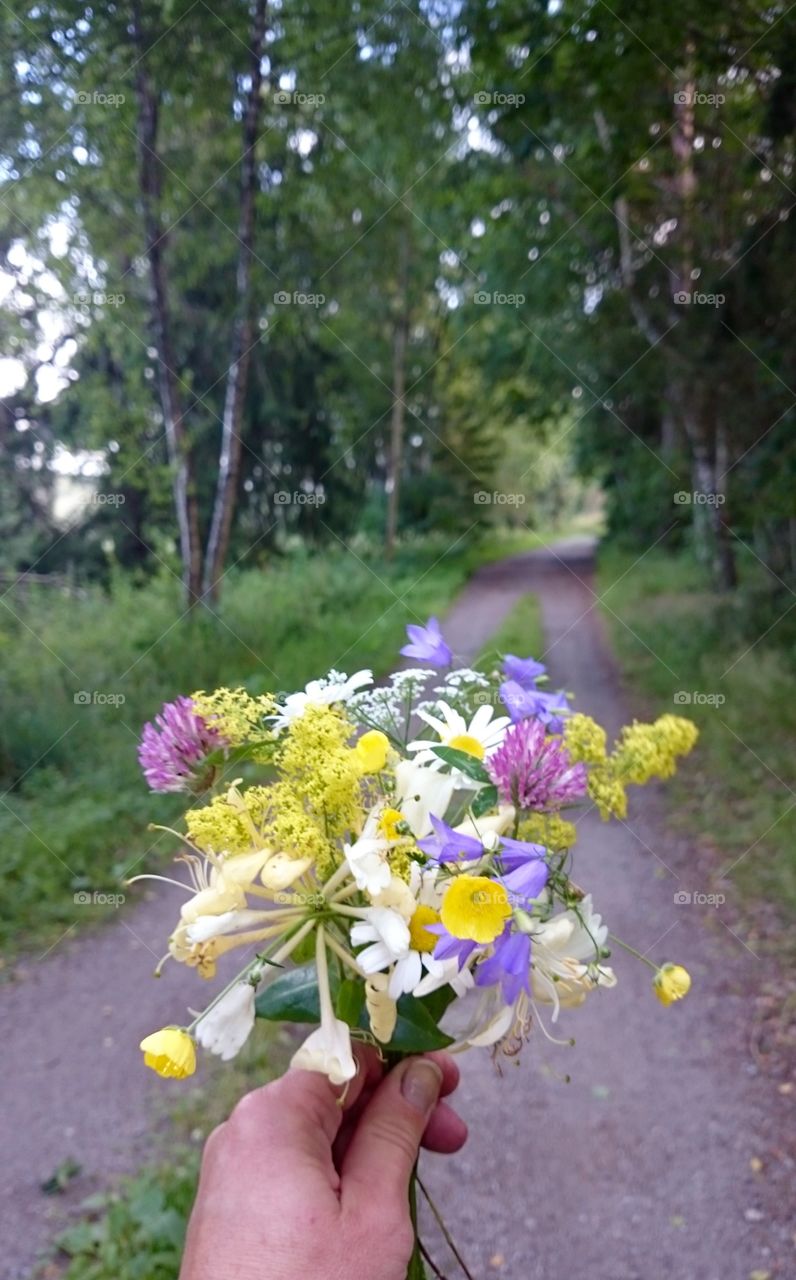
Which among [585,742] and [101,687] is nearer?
[585,742]

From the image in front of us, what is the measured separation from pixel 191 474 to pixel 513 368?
663 cm

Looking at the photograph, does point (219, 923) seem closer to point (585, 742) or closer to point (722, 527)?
point (585, 742)

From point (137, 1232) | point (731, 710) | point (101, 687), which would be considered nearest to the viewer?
point (137, 1232)

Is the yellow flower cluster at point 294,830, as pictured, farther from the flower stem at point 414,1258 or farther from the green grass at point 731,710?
the green grass at point 731,710

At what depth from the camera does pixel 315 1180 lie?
943 millimetres

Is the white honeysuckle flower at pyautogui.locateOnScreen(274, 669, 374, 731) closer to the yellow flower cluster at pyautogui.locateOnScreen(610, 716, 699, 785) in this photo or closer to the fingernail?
the yellow flower cluster at pyautogui.locateOnScreen(610, 716, 699, 785)

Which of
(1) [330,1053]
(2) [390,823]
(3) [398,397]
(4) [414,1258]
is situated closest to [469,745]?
(2) [390,823]

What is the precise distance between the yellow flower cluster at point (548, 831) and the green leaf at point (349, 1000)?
248 mm

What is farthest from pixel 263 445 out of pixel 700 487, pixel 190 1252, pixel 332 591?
pixel 190 1252

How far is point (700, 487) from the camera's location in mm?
8023

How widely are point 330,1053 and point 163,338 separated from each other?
18.4 ft

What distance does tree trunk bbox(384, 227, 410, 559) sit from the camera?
8430 mm

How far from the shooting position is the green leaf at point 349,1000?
901mm

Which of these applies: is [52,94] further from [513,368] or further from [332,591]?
[513,368]
